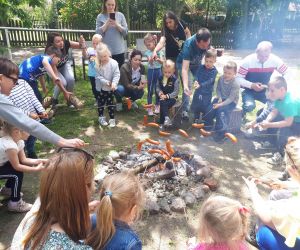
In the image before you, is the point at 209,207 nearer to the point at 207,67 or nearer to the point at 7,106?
the point at 7,106

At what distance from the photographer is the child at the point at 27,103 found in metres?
4.29

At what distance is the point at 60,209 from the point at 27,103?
311 centimetres

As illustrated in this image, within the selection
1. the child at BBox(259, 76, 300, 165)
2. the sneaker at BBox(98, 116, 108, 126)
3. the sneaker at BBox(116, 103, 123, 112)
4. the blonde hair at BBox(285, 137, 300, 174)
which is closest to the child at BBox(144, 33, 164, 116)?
the sneaker at BBox(116, 103, 123, 112)

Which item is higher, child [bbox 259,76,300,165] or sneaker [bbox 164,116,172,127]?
child [bbox 259,76,300,165]

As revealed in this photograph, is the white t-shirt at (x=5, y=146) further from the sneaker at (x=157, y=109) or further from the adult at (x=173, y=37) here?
the adult at (x=173, y=37)

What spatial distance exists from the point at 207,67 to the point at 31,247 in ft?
14.0

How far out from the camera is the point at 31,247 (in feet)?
5.42

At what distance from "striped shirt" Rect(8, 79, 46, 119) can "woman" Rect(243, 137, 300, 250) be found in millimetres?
3092

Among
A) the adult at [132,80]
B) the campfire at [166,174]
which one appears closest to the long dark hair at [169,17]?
the adult at [132,80]

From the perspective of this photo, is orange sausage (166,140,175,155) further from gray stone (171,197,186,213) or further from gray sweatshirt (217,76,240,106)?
gray sweatshirt (217,76,240,106)

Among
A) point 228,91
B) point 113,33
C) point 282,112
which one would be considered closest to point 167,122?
point 228,91

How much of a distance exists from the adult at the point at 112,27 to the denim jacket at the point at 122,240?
183 inches

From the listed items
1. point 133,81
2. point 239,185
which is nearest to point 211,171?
point 239,185

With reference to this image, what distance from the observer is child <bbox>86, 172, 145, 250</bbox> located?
1.85m
